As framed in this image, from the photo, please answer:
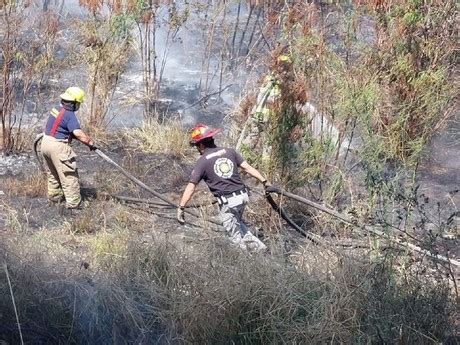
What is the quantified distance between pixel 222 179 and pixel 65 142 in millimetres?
2306

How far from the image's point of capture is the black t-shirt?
318 inches

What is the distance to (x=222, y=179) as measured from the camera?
26.6 feet

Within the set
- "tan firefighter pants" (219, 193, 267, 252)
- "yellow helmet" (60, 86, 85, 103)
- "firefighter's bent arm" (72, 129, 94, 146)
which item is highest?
"yellow helmet" (60, 86, 85, 103)

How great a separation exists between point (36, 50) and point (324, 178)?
452cm

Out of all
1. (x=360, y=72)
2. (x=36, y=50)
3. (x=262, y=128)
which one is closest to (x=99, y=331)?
(x=262, y=128)

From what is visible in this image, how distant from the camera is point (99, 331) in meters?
5.92

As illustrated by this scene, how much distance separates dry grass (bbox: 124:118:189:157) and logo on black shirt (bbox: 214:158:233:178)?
12.2 feet

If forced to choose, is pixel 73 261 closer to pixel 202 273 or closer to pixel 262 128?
pixel 202 273

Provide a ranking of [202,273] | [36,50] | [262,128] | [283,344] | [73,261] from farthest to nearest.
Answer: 1. [36,50]
2. [262,128]
3. [73,261]
4. [202,273]
5. [283,344]

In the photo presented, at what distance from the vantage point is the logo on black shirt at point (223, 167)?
808 centimetres

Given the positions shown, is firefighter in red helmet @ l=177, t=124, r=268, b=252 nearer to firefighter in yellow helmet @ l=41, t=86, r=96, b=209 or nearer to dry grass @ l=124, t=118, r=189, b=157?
firefighter in yellow helmet @ l=41, t=86, r=96, b=209

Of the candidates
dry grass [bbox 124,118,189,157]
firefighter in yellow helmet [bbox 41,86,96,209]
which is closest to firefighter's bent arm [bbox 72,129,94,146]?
firefighter in yellow helmet [bbox 41,86,96,209]

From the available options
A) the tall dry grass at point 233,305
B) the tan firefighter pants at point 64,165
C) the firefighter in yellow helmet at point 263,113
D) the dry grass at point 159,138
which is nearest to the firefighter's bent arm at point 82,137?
the tan firefighter pants at point 64,165

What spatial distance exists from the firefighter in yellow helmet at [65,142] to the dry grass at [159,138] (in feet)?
7.82
